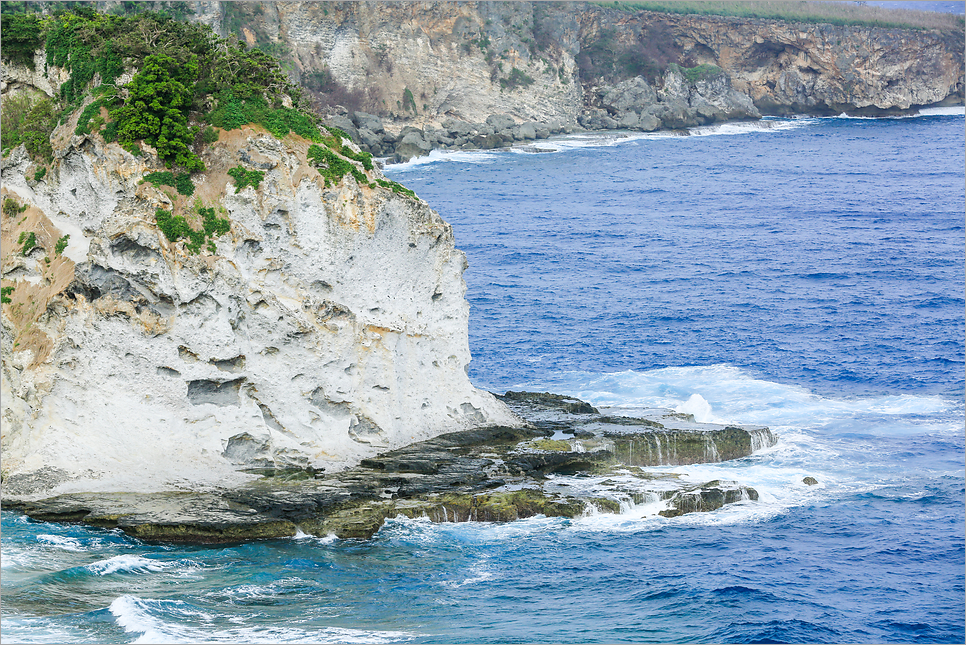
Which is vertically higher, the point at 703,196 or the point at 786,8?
the point at 786,8

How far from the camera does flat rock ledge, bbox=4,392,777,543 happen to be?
30.4m

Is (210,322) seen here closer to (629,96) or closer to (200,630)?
(200,630)

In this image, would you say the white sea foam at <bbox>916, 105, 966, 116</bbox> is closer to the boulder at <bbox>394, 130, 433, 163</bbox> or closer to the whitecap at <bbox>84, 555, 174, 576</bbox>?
the boulder at <bbox>394, 130, 433, 163</bbox>

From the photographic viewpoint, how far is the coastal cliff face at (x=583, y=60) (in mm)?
128875

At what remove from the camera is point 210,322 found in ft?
108

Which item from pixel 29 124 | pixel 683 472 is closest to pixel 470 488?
pixel 683 472

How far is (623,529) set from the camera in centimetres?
3228

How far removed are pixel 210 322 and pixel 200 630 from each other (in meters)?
10.7

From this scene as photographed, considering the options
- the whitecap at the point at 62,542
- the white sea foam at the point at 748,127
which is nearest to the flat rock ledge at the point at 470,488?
the whitecap at the point at 62,542

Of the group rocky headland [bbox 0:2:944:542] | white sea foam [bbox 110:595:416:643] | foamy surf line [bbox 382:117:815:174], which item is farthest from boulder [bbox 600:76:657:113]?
white sea foam [bbox 110:595:416:643]

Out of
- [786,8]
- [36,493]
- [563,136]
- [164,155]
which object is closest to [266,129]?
[164,155]

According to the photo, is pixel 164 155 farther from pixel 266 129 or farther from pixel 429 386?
pixel 429 386

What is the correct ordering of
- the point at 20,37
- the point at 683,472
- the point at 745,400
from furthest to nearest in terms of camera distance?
the point at 745,400
the point at 20,37
the point at 683,472

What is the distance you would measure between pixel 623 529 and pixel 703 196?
63.3 metres
